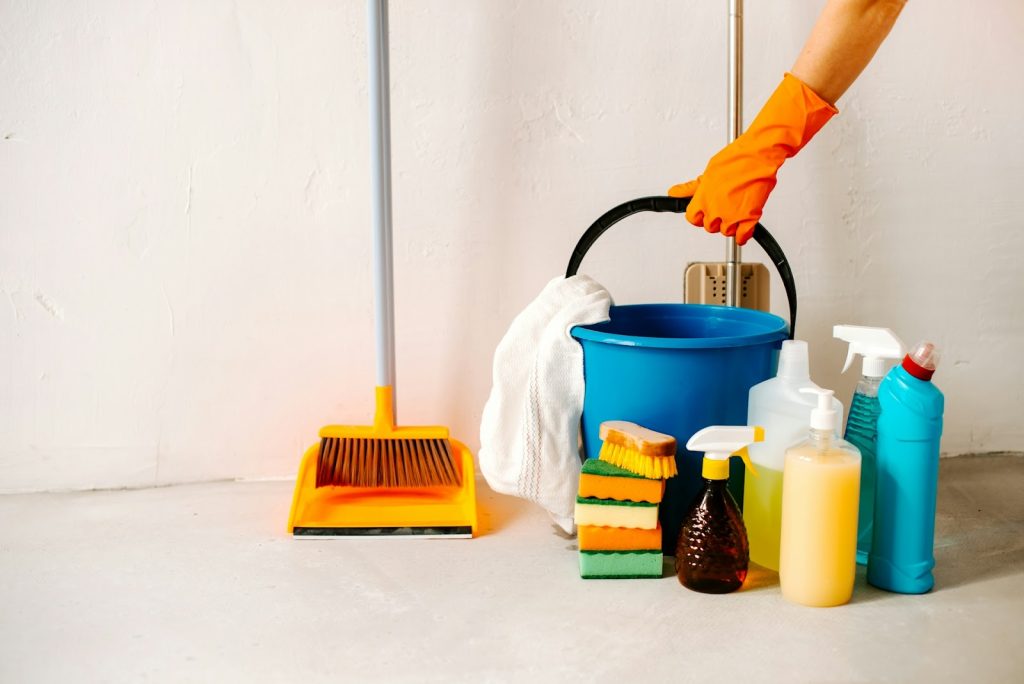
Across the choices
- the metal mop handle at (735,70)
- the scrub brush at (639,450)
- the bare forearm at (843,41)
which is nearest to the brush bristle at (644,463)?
the scrub brush at (639,450)

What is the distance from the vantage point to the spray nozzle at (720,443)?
1.14m

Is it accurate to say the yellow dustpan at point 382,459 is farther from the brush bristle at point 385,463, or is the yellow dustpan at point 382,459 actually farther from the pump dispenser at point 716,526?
the pump dispenser at point 716,526

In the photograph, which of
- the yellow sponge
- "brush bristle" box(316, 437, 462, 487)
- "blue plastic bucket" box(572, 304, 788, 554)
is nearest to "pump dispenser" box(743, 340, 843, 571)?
"blue plastic bucket" box(572, 304, 788, 554)

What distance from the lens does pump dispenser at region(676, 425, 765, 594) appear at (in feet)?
3.75

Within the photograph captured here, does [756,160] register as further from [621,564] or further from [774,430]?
[621,564]

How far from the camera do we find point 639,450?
3.85 ft

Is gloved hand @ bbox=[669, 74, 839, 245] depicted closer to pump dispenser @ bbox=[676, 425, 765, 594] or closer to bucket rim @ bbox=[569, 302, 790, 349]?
bucket rim @ bbox=[569, 302, 790, 349]

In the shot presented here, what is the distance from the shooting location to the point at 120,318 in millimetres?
1541

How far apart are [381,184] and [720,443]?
0.64m

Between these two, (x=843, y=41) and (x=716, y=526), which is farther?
(x=843, y=41)

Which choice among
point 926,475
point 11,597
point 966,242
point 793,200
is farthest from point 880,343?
point 11,597

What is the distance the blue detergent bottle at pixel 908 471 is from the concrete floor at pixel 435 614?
0.04 m

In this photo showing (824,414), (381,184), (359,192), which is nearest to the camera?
(824,414)

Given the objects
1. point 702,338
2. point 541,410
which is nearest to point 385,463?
A: point 541,410
